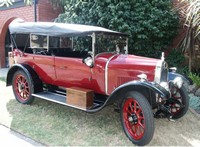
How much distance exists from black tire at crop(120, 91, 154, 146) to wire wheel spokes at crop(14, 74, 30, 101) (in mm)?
2503

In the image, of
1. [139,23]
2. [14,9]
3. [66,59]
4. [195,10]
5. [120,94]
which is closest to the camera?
[120,94]

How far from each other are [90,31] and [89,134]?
67.1 inches

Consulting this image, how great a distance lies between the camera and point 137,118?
3584 millimetres

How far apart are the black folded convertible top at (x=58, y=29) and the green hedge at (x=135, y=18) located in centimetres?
188

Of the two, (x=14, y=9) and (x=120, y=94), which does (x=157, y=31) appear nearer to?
(x=120, y=94)

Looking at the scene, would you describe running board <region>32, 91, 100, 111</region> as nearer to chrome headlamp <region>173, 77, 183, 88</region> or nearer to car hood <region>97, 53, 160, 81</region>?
car hood <region>97, 53, 160, 81</region>

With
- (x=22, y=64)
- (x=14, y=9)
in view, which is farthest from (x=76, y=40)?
(x=14, y=9)

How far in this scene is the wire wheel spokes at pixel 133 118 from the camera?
3557 millimetres

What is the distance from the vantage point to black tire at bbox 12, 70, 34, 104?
513 centimetres

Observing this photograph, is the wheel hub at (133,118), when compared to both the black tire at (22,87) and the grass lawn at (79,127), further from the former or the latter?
the black tire at (22,87)

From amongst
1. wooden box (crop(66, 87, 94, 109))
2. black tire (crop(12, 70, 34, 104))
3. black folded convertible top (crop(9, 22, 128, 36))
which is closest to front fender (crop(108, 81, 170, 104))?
wooden box (crop(66, 87, 94, 109))

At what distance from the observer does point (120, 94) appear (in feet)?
12.4

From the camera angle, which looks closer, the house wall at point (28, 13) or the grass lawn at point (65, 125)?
the grass lawn at point (65, 125)

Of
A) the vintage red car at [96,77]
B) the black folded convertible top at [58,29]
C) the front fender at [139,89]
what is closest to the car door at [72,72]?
the vintage red car at [96,77]
